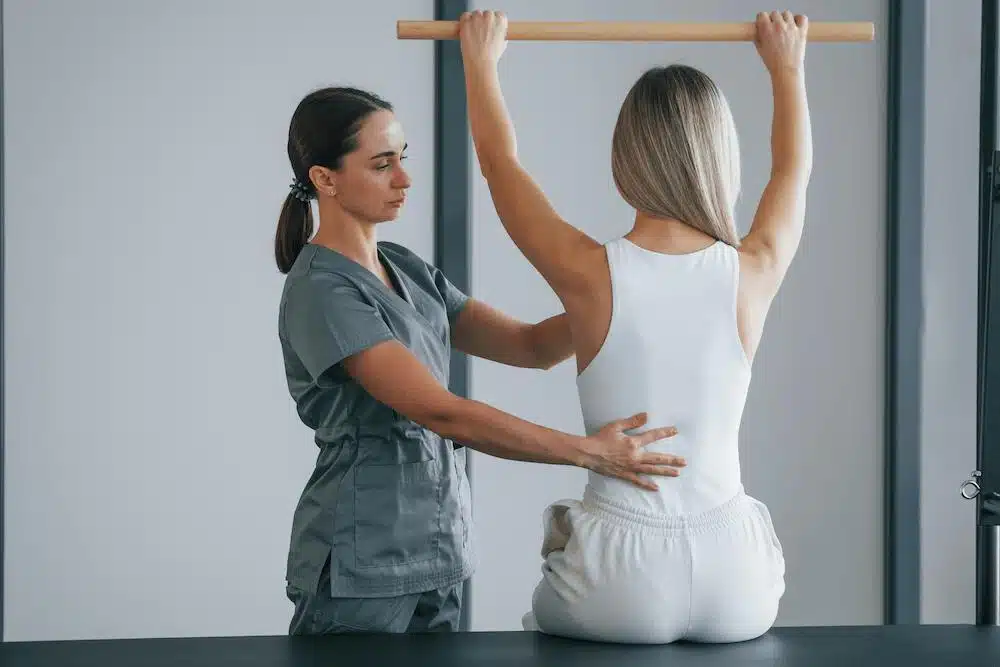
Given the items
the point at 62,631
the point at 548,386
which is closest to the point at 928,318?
the point at 548,386

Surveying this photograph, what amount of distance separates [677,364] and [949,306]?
175 centimetres

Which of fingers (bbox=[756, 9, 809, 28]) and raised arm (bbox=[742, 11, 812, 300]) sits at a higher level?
fingers (bbox=[756, 9, 809, 28])

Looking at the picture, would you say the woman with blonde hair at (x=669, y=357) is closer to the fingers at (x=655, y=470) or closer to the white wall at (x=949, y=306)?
the fingers at (x=655, y=470)

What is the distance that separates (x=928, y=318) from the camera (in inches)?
113

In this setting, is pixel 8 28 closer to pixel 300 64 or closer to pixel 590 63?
pixel 300 64

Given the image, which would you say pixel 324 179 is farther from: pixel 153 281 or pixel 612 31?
pixel 153 281

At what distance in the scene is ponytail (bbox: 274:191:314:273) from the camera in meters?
1.81

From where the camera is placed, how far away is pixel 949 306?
287 centimetres

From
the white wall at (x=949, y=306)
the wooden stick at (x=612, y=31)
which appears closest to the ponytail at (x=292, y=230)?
the wooden stick at (x=612, y=31)

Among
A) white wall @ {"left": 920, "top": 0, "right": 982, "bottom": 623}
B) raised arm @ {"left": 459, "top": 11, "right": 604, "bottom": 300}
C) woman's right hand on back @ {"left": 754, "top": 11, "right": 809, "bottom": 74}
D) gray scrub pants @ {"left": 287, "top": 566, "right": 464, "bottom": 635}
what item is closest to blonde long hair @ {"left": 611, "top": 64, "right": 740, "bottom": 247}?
raised arm @ {"left": 459, "top": 11, "right": 604, "bottom": 300}

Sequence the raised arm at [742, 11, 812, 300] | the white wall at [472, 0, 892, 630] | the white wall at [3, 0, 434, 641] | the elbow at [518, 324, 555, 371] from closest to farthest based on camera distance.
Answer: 1. the raised arm at [742, 11, 812, 300]
2. the elbow at [518, 324, 555, 371]
3. the white wall at [3, 0, 434, 641]
4. the white wall at [472, 0, 892, 630]

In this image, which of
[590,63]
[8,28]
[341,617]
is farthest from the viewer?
[590,63]

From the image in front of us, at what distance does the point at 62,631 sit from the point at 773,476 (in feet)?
5.96

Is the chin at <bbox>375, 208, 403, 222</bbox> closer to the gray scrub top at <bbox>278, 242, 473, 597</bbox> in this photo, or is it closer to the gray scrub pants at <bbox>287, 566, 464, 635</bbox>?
the gray scrub top at <bbox>278, 242, 473, 597</bbox>
